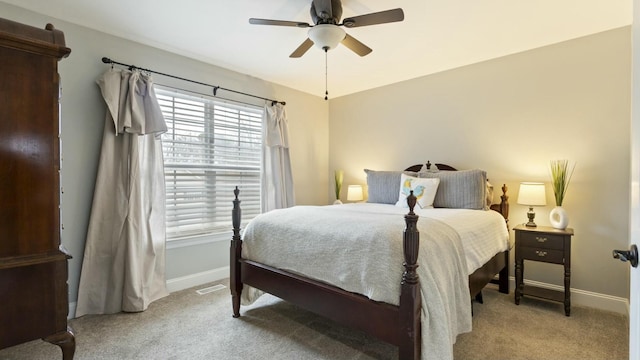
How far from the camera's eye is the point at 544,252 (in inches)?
106

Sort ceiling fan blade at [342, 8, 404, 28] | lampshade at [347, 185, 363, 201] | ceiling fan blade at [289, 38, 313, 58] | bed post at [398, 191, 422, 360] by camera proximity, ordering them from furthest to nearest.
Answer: lampshade at [347, 185, 363, 201] → ceiling fan blade at [289, 38, 313, 58] → ceiling fan blade at [342, 8, 404, 28] → bed post at [398, 191, 422, 360]

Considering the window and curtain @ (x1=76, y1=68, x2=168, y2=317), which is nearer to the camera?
curtain @ (x1=76, y1=68, x2=168, y2=317)

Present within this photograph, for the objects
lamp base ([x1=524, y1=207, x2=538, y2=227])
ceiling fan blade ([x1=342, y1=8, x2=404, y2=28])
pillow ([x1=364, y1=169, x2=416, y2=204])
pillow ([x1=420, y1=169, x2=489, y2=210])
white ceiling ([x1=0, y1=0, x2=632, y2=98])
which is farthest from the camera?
pillow ([x1=364, y1=169, x2=416, y2=204])

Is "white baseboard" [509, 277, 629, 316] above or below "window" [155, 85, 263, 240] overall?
below

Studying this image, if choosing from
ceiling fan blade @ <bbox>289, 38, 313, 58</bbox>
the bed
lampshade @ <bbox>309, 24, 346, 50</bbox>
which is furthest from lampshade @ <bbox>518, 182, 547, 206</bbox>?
ceiling fan blade @ <bbox>289, 38, 313, 58</bbox>

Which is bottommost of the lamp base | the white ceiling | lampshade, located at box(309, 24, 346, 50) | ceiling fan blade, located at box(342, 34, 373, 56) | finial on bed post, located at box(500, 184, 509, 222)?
the lamp base

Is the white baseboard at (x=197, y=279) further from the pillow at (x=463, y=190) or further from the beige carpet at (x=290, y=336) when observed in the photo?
the pillow at (x=463, y=190)

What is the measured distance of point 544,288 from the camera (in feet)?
9.67

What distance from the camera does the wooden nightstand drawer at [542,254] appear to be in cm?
263

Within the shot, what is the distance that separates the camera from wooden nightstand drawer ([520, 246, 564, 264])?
Result: 263 centimetres

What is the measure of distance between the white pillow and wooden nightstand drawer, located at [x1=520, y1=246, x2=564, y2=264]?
2.91ft

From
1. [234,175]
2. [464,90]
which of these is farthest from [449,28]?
[234,175]

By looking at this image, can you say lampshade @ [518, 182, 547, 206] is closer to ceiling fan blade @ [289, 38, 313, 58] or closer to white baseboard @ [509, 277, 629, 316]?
white baseboard @ [509, 277, 629, 316]

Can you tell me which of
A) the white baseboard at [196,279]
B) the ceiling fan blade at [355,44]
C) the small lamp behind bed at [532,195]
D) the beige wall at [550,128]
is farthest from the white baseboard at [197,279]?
the small lamp behind bed at [532,195]
